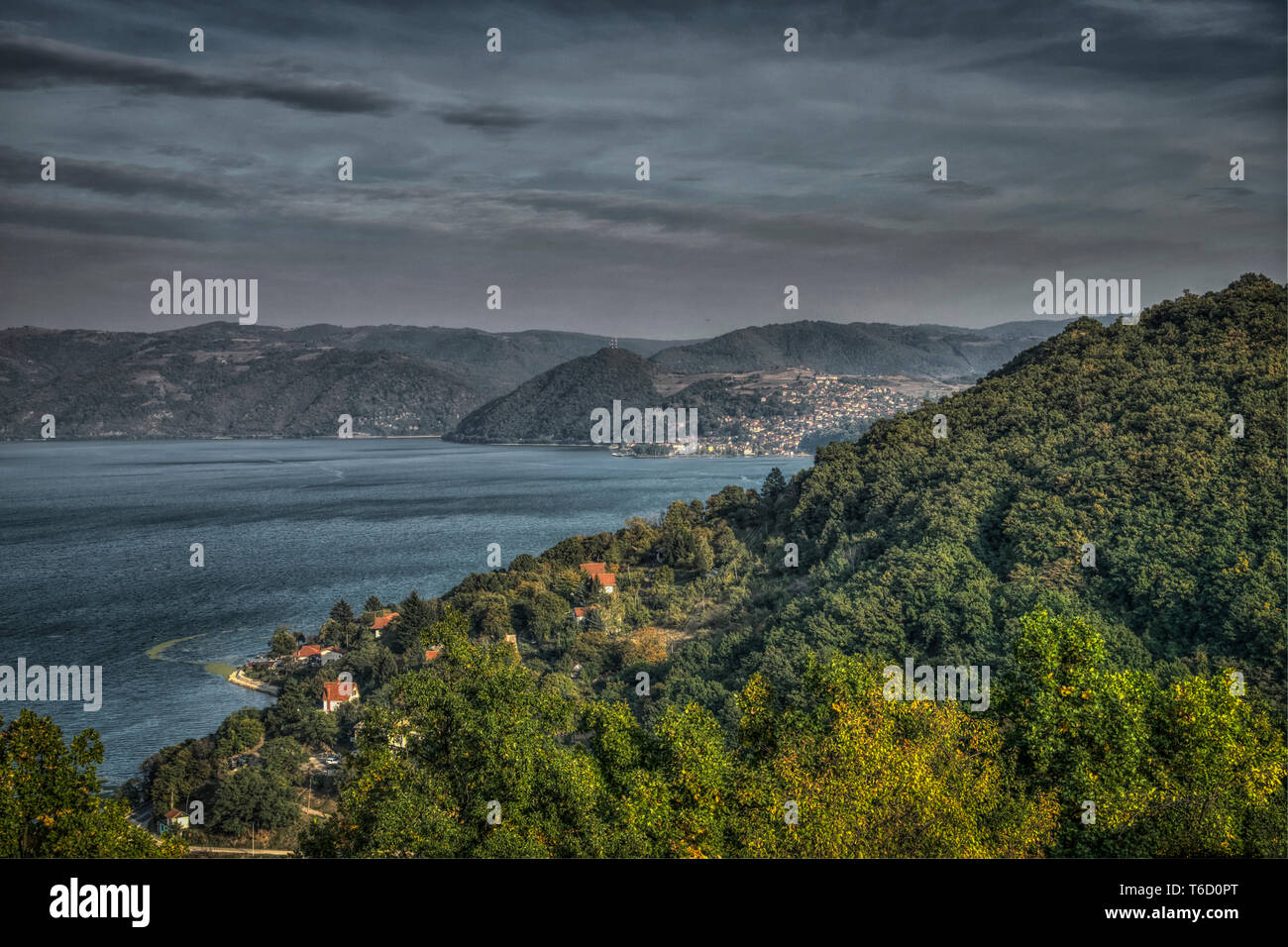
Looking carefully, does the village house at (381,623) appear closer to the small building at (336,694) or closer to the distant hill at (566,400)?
the small building at (336,694)

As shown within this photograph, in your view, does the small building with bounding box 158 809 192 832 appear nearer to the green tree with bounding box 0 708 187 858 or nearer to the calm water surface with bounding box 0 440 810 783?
the calm water surface with bounding box 0 440 810 783

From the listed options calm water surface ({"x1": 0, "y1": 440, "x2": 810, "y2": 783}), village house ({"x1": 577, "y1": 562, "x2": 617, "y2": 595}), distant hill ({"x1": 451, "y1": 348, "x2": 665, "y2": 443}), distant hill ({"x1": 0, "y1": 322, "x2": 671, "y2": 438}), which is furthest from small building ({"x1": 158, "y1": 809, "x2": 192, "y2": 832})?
distant hill ({"x1": 0, "y1": 322, "x2": 671, "y2": 438})

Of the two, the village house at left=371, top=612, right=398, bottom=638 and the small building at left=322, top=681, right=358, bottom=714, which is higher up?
the village house at left=371, top=612, right=398, bottom=638

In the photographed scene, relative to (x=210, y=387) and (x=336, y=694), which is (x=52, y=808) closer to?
(x=336, y=694)

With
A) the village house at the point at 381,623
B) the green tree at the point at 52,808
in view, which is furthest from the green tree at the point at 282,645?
the green tree at the point at 52,808

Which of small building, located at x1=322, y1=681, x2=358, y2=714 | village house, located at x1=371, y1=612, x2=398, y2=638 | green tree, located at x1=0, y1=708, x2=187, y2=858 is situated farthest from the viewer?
village house, located at x1=371, y1=612, x2=398, y2=638
